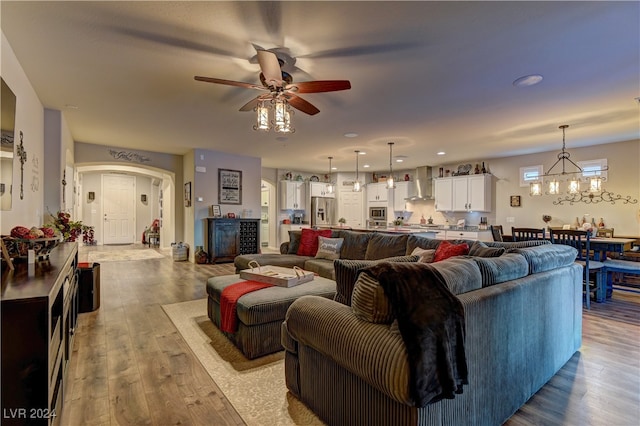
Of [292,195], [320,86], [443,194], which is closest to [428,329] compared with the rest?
[320,86]

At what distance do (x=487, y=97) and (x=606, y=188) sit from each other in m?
4.23

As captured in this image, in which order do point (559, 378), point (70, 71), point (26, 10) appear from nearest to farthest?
point (26, 10), point (559, 378), point (70, 71)

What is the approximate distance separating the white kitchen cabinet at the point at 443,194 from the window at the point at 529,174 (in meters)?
1.53

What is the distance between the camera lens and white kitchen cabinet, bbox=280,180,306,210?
376 inches

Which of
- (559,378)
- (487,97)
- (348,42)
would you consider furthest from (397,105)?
(559,378)

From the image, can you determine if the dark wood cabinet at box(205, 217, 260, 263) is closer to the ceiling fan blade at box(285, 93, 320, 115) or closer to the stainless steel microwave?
the stainless steel microwave

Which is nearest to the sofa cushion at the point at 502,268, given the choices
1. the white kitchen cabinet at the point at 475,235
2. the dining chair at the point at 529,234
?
the dining chair at the point at 529,234

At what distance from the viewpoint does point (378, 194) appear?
31.7 feet

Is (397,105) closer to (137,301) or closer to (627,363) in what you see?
(627,363)

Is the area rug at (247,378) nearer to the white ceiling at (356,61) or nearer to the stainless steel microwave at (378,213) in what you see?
the white ceiling at (356,61)

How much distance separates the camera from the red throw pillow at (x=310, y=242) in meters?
5.04

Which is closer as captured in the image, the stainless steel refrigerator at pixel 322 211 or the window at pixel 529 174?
the window at pixel 529 174

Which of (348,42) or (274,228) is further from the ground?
(348,42)

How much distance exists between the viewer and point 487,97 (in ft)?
12.0
